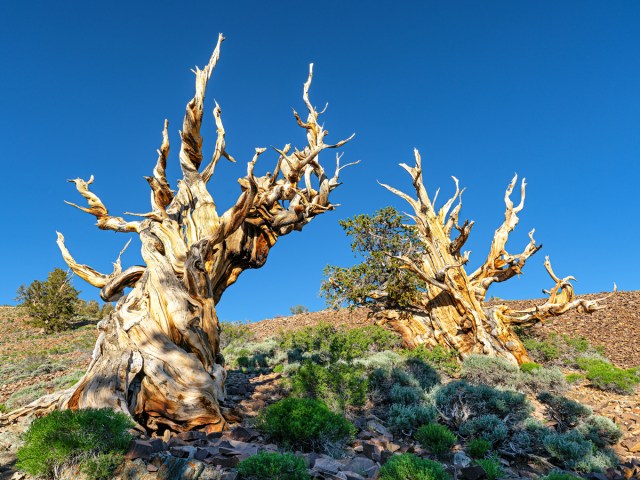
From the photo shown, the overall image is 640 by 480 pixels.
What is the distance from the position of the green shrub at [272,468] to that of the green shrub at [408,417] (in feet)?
10.8

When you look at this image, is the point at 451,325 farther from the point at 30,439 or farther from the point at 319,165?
the point at 30,439

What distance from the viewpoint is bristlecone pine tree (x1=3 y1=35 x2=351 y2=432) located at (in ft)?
20.1

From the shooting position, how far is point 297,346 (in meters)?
13.8

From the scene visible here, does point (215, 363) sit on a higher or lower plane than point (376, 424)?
higher

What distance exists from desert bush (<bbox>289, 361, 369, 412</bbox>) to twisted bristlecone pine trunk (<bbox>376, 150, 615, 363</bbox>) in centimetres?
696

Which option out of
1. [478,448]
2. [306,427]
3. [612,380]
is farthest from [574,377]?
[306,427]

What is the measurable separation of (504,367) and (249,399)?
7486mm

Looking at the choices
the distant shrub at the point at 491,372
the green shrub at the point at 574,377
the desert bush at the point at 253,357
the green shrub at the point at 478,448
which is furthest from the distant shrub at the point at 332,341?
the green shrub at the point at 574,377

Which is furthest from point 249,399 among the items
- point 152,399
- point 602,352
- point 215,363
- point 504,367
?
point 602,352

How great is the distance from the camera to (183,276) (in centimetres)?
787

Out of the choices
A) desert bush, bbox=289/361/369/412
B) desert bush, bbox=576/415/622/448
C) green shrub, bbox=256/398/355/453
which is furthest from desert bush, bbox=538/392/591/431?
green shrub, bbox=256/398/355/453

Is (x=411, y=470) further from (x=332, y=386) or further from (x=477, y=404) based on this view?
(x=477, y=404)

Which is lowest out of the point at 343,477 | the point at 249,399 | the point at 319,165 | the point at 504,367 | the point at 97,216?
the point at 343,477

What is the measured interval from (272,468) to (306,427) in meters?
1.60
